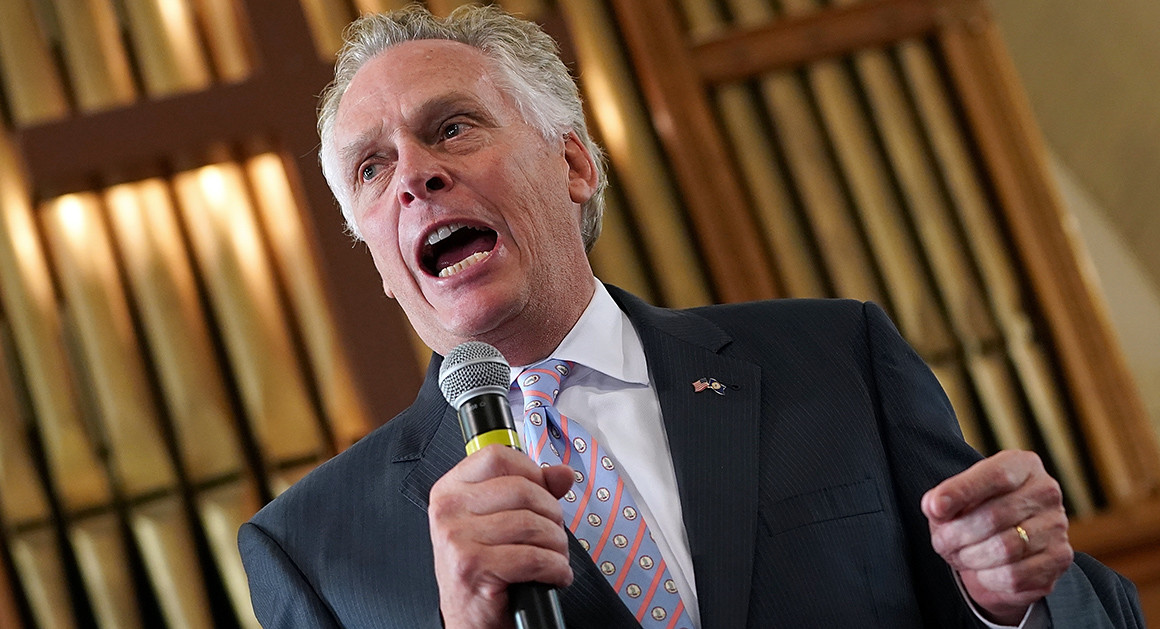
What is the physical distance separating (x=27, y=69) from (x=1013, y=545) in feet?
11.7

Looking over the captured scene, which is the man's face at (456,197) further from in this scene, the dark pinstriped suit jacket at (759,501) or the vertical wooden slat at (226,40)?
the vertical wooden slat at (226,40)

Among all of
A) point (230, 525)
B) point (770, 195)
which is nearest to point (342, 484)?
point (230, 525)

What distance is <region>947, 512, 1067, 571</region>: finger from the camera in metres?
1.24

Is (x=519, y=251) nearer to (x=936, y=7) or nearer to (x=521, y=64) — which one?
(x=521, y=64)

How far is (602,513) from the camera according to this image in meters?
1.47

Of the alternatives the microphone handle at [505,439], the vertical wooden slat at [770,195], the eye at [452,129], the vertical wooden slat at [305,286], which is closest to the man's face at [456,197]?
the eye at [452,129]

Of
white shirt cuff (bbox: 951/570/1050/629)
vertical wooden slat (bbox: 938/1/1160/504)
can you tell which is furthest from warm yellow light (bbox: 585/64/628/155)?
white shirt cuff (bbox: 951/570/1050/629)

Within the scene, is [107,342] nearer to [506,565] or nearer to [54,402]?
[54,402]

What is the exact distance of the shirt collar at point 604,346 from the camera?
163cm

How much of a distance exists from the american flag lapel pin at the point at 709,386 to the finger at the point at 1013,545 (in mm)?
396

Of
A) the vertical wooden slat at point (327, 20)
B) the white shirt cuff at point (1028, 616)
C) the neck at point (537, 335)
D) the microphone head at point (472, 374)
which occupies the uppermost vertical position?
the vertical wooden slat at point (327, 20)

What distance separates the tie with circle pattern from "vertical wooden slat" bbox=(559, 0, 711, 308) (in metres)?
2.34

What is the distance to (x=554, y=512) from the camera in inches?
44.4

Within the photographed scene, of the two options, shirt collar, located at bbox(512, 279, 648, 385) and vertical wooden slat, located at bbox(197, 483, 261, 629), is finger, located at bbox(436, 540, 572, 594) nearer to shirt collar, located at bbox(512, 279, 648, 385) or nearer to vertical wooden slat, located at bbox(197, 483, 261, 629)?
shirt collar, located at bbox(512, 279, 648, 385)
